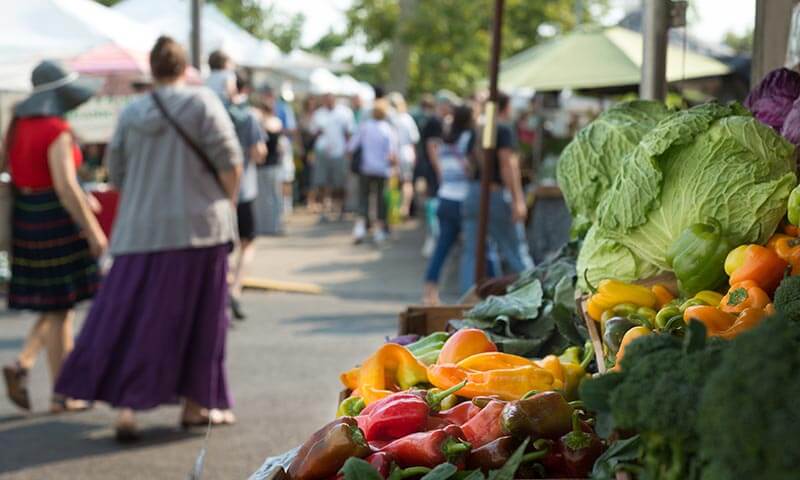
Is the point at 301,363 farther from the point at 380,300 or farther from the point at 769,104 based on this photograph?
the point at 769,104

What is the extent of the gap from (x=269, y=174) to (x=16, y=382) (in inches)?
296

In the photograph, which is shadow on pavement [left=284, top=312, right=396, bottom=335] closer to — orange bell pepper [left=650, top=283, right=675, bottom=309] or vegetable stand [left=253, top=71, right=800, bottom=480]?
vegetable stand [left=253, top=71, right=800, bottom=480]

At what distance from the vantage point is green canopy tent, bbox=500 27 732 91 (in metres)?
9.73

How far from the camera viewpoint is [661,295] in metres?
3.03

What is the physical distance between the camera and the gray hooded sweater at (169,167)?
606 centimetres

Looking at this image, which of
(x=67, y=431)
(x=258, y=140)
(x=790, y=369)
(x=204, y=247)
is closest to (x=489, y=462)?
(x=790, y=369)

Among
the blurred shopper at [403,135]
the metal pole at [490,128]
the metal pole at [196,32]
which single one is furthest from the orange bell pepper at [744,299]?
the blurred shopper at [403,135]

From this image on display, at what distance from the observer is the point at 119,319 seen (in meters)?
6.23

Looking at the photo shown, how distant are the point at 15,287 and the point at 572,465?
17.3ft

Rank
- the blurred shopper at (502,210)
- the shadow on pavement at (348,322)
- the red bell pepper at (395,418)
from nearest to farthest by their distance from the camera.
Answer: the red bell pepper at (395,418)
the blurred shopper at (502,210)
the shadow on pavement at (348,322)

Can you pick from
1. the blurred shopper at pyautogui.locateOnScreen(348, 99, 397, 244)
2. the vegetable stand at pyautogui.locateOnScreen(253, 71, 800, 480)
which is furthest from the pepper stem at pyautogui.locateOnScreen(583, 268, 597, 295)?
the blurred shopper at pyautogui.locateOnScreen(348, 99, 397, 244)

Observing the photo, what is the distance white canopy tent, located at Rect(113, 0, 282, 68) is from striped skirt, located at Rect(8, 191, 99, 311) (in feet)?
27.2

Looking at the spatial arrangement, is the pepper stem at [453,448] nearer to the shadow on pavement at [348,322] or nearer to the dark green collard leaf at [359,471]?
the dark green collard leaf at [359,471]

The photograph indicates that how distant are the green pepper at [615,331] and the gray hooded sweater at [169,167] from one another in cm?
373
